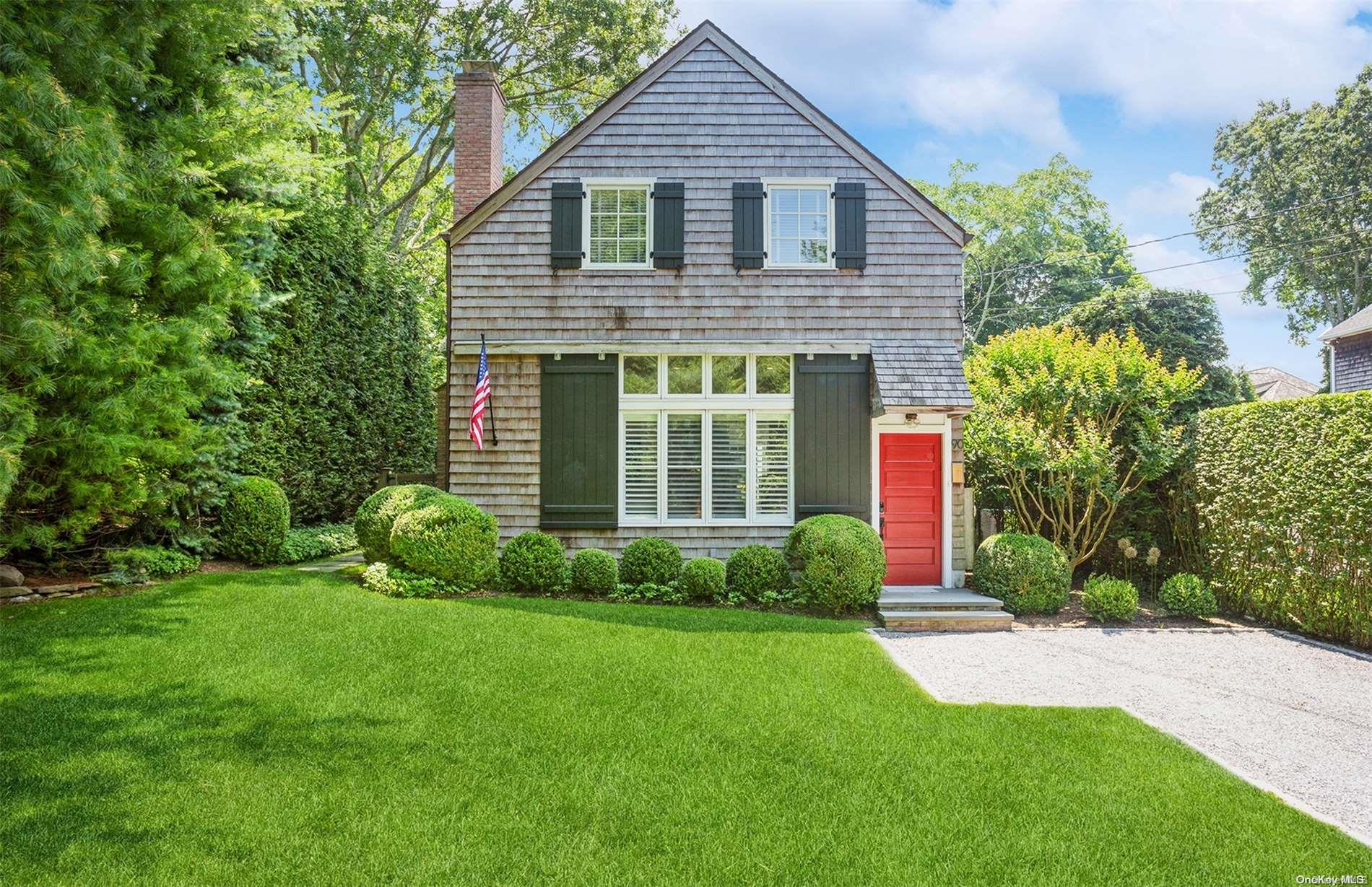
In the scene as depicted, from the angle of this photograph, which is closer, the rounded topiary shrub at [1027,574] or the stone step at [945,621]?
the stone step at [945,621]

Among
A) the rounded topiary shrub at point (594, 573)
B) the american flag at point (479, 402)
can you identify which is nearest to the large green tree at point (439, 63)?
the american flag at point (479, 402)

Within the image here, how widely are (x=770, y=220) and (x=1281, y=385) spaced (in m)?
25.1

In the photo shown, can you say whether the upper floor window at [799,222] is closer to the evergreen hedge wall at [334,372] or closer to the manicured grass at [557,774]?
the manicured grass at [557,774]

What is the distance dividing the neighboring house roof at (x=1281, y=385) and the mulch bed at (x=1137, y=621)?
18981 mm

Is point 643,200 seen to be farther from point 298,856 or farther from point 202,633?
point 298,856

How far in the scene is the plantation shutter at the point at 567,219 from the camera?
30.8 feet

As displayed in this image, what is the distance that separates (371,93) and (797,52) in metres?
10.5

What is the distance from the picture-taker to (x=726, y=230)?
372 inches

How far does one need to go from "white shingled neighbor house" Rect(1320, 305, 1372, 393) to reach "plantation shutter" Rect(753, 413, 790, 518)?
1894cm

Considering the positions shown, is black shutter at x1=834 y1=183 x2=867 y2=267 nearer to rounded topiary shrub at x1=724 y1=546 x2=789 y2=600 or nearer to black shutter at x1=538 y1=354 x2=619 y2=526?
black shutter at x1=538 y1=354 x2=619 y2=526

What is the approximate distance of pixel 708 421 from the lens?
9320mm

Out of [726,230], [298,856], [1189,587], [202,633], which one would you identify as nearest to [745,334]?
[726,230]

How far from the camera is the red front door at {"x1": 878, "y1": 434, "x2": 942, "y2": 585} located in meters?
9.31

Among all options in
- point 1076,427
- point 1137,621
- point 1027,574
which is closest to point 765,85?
point 1076,427
